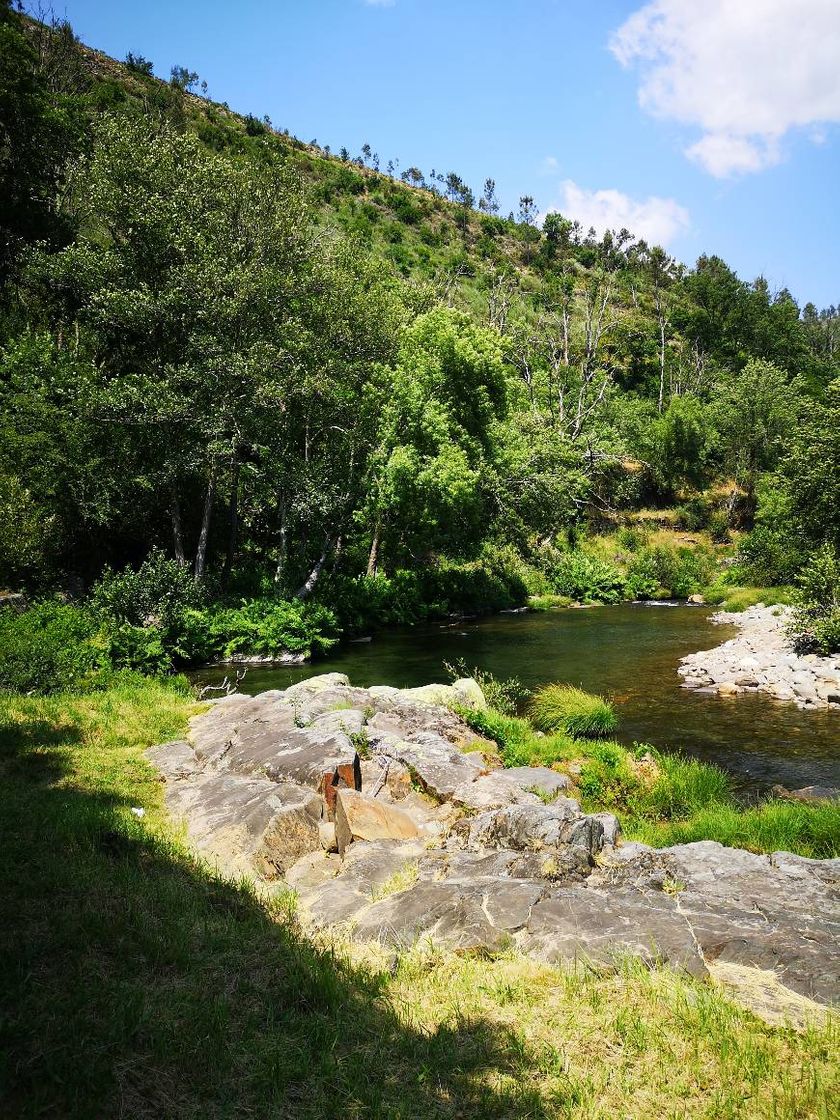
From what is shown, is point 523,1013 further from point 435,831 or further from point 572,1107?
point 435,831

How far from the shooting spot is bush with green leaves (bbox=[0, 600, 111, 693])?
46.8 feet

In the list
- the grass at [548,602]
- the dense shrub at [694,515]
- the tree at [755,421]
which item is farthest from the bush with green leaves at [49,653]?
the tree at [755,421]

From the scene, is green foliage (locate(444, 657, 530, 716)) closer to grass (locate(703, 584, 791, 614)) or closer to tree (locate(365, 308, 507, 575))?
tree (locate(365, 308, 507, 575))

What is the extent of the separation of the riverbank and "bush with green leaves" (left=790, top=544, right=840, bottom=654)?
51cm

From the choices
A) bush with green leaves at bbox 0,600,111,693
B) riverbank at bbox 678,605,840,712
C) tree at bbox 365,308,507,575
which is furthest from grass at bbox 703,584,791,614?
bush with green leaves at bbox 0,600,111,693

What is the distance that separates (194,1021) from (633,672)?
18506mm

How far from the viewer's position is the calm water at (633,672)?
45.8 ft

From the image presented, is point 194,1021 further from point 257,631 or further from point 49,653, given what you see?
point 257,631

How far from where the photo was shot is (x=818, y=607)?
69.7ft

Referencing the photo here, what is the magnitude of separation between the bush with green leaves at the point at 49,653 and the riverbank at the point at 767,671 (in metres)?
16.3

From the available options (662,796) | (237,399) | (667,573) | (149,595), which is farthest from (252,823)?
(667,573)

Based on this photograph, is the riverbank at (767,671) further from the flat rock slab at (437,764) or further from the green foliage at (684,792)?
the flat rock slab at (437,764)

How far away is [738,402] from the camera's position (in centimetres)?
5350

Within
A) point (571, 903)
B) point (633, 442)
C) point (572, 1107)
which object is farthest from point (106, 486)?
point (633, 442)
